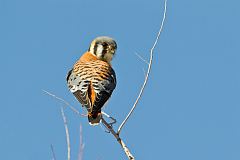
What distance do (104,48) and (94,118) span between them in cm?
202

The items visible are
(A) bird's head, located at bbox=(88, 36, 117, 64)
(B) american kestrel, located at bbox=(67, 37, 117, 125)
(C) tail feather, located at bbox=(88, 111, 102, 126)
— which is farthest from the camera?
(A) bird's head, located at bbox=(88, 36, 117, 64)

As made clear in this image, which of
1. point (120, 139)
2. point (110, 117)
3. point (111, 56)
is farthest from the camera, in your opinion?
point (111, 56)

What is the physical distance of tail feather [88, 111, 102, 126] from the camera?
4961 mm

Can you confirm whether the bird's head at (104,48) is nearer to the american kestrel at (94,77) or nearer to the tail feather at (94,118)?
the american kestrel at (94,77)

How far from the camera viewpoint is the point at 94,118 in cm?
506

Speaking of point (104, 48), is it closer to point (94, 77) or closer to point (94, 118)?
point (94, 77)

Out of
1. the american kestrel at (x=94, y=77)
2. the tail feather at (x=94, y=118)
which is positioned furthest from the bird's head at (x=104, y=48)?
the tail feather at (x=94, y=118)

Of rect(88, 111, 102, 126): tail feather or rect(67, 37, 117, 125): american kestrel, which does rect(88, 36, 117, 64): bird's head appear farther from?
rect(88, 111, 102, 126): tail feather

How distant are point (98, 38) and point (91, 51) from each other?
220 mm

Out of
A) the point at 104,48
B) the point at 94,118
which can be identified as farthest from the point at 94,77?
the point at 104,48

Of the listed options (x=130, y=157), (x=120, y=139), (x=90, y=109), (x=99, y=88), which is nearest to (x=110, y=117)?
(x=90, y=109)

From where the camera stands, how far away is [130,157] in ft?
10.8

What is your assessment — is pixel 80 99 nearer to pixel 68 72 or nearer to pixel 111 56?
pixel 68 72

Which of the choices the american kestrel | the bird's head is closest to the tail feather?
the american kestrel
